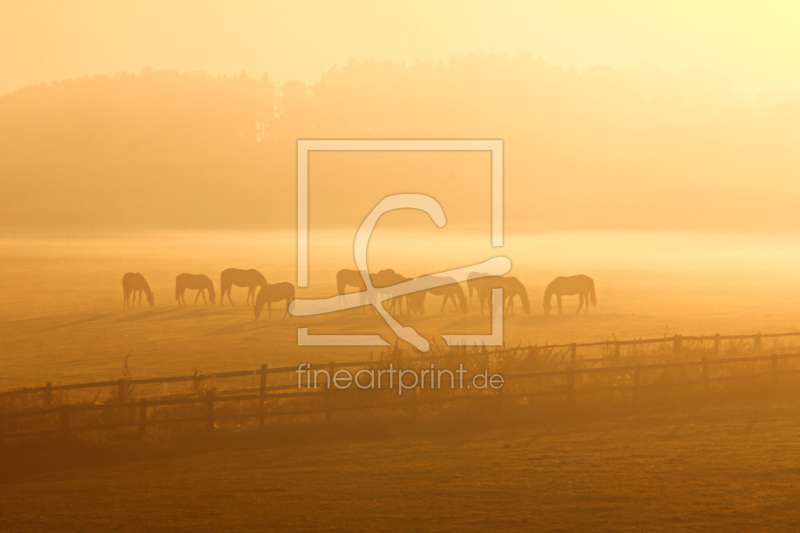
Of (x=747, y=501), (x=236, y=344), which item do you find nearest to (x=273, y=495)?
(x=747, y=501)

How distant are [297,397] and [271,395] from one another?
1.33 meters

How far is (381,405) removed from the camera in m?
15.2

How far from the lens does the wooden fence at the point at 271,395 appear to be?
13.7 metres

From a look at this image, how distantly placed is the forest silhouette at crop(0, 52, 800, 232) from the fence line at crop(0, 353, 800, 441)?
113 meters

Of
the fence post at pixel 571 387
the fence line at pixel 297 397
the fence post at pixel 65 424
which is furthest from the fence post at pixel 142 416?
the fence post at pixel 571 387

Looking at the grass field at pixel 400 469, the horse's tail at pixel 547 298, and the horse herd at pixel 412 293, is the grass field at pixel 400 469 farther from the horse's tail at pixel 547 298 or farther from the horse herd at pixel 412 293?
the horse's tail at pixel 547 298

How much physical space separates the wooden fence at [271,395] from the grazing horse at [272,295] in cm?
1151

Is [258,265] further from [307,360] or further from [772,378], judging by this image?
[772,378]

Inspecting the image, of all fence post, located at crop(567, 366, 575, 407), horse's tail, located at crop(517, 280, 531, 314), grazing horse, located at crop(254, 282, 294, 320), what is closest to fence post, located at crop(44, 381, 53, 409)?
fence post, located at crop(567, 366, 575, 407)

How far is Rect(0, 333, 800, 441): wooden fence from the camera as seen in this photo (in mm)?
13664

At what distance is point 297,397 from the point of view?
51.8 ft

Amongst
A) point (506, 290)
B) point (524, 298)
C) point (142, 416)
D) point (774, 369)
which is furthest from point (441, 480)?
point (506, 290)

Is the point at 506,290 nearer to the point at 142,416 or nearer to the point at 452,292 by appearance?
the point at 452,292

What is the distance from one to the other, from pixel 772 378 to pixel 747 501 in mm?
7798
